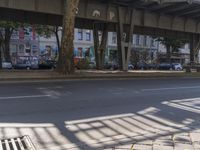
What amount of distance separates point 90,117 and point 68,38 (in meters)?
12.2

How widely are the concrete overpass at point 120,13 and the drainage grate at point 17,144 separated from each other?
15762 mm

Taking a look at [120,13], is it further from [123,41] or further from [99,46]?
[99,46]

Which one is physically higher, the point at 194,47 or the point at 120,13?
the point at 120,13

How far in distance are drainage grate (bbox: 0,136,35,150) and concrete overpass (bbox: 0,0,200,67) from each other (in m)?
15.8

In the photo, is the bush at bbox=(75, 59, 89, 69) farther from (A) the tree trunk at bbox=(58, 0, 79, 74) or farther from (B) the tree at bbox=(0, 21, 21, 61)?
(A) the tree trunk at bbox=(58, 0, 79, 74)

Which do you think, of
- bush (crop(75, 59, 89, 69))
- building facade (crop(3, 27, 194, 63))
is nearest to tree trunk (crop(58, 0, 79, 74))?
bush (crop(75, 59, 89, 69))

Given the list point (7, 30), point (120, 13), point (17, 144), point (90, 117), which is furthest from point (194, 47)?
point (17, 144)

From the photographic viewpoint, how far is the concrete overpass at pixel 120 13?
72.9ft

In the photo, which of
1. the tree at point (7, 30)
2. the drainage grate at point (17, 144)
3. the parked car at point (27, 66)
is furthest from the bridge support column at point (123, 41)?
the parked car at point (27, 66)

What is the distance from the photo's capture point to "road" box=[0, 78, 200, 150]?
6.49m

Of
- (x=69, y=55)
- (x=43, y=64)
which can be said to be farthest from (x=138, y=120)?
(x=43, y=64)

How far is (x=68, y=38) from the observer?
20.0 m

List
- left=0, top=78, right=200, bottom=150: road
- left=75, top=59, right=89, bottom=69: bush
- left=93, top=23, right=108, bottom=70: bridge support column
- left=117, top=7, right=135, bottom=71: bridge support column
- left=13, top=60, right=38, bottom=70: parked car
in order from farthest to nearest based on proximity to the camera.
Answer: left=13, top=60, right=38, bottom=70: parked car
left=75, top=59, right=89, bottom=69: bush
left=93, top=23, right=108, bottom=70: bridge support column
left=117, top=7, right=135, bottom=71: bridge support column
left=0, top=78, right=200, bottom=150: road

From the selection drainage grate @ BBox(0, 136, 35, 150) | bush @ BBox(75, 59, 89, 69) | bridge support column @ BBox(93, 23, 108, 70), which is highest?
bridge support column @ BBox(93, 23, 108, 70)
